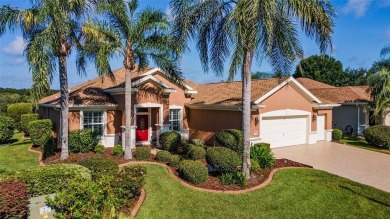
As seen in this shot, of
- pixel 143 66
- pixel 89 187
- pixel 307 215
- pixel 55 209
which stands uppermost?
pixel 143 66

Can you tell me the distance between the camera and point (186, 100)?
69.5 feet

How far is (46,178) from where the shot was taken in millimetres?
8328

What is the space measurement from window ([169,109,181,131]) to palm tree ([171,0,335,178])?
25.4 feet

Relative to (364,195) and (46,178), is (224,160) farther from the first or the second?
(46,178)

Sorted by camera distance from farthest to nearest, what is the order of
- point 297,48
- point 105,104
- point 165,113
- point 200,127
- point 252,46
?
point 200,127 < point 165,113 < point 105,104 < point 297,48 < point 252,46

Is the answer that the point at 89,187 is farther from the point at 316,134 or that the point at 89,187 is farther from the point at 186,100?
the point at 316,134

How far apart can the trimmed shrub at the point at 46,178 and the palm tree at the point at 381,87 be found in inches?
871

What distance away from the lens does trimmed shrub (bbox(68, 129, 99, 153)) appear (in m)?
15.6

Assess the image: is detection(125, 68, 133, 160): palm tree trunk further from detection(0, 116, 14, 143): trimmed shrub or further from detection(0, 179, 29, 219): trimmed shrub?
detection(0, 116, 14, 143): trimmed shrub

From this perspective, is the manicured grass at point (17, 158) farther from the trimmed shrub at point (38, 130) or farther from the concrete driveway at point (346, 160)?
the concrete driveway at point (346, 160)

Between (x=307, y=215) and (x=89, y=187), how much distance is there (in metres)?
6.96

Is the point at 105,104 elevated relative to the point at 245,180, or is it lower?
elevated

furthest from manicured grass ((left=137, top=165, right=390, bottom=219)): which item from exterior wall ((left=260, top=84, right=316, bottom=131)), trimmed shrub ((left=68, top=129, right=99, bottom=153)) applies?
exterior wall ((left=260, top=84, right=316, bottom=131))

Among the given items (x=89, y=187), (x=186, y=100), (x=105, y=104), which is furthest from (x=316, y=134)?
(x=89, y=187)
